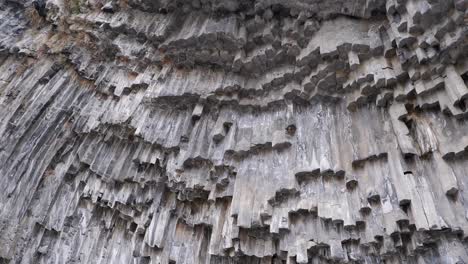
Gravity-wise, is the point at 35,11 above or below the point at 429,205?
above

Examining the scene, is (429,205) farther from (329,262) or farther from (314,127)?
(314,127)

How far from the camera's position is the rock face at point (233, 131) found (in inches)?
266

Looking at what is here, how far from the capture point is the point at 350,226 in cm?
701

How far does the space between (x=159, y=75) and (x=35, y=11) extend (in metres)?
6.07

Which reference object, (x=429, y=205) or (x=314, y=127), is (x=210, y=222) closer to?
(x=314, y=127)

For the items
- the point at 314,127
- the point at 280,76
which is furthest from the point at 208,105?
the point at 314,127

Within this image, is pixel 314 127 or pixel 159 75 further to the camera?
pixel 159 75

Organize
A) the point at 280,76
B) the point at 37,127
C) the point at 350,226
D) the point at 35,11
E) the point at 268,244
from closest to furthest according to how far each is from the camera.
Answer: the point at 350,226
the point at 268,244
the point at 280,76
the point at 37,127
the point at 35,11

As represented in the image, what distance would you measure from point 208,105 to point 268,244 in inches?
149

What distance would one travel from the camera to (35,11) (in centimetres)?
1341

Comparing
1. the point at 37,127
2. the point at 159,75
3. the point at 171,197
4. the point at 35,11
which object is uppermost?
the point at 35,11

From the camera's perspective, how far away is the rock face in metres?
6.76

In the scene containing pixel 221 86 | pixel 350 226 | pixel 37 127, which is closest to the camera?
pixel 350 226

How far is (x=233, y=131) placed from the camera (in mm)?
9430
